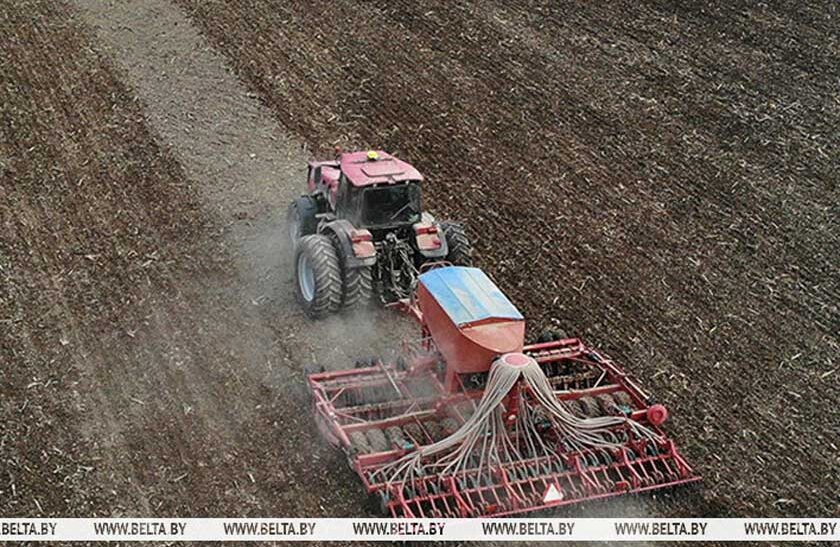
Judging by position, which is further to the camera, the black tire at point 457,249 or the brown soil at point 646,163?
the black tire at point 457,249

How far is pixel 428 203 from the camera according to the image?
15195 mm

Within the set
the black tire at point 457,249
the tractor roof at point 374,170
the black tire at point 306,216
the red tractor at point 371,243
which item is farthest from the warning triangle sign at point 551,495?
the black tire at point 306,216

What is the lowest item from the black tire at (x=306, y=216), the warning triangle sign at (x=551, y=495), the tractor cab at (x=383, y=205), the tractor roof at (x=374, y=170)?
the black tire at (x=306, y=216)

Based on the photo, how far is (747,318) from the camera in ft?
42.1

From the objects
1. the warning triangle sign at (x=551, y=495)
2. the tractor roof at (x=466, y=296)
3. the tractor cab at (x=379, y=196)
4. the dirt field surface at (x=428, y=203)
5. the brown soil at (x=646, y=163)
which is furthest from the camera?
the tractor cab at (x=379, y=196)

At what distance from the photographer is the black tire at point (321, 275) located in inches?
455

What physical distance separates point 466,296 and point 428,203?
16.6 ft

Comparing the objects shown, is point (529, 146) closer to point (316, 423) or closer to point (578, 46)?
point (578, 46)

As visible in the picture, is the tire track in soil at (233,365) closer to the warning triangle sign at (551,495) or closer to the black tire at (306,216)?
the black tire at (306,216)

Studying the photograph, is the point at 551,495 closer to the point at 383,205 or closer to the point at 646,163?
the point at 383,205

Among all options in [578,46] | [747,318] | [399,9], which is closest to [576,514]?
[747,318]

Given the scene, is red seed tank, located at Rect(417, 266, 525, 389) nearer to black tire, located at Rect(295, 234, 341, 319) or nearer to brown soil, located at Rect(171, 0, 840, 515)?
black tire, located at Rect(295, 234, 341, 319)

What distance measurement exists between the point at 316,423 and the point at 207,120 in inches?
317

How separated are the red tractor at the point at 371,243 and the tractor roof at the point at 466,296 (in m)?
1.11
